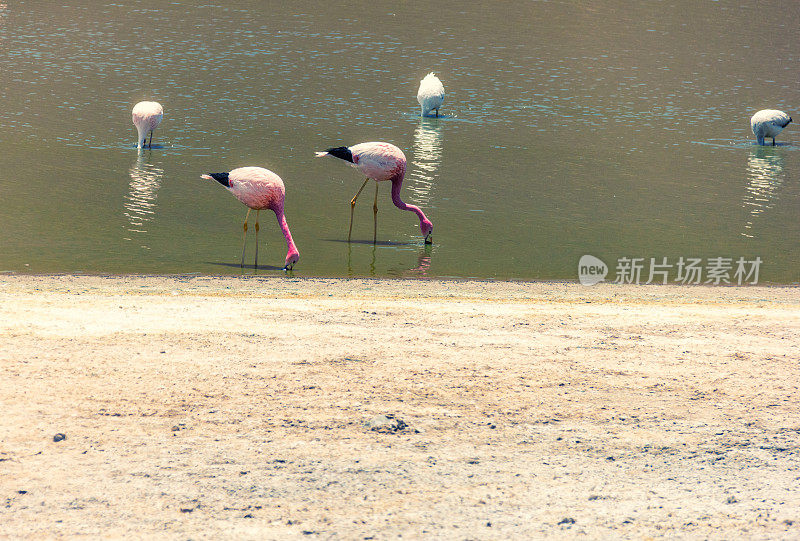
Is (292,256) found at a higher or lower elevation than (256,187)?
lower

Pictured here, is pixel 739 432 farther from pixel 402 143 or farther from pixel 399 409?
pixel 402 143

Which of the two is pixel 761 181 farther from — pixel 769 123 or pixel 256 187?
pixel 256 187

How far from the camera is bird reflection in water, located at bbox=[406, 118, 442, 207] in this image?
1662cm

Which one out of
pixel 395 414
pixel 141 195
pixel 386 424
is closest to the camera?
pixel 386 424

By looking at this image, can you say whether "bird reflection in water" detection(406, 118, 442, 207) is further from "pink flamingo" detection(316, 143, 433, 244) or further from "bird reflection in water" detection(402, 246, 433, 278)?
"bird reflection in water" detection(402, 246, 433, 278)

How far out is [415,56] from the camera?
3559 cm

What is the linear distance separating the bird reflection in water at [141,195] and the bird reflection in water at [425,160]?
448 cm

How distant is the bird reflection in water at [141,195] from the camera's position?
13758 mm

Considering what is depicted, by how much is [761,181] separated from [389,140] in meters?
7.97

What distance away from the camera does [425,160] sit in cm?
1931

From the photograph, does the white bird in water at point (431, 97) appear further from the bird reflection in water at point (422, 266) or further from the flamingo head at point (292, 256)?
the flamingo head at point (292, 256)

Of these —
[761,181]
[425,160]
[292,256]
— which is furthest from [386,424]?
[761,181]

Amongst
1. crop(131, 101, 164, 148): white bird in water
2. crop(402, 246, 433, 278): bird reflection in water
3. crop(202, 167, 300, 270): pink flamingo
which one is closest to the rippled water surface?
crop(402, 246, 433, 278): bird reflection in water

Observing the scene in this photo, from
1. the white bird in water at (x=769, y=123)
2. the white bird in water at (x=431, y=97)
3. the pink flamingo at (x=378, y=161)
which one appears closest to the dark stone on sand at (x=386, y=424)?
the pink flamingo at (x=378, y=161)
